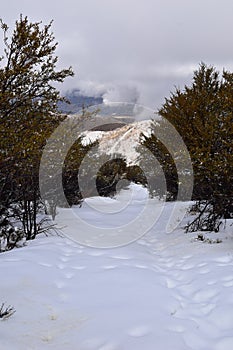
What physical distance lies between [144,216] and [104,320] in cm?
1008

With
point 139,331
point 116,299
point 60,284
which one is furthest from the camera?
point 60,284

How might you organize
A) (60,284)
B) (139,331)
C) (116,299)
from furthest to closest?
(60,284) → (116,299) → (139,331)

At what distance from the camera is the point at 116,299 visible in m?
3.85

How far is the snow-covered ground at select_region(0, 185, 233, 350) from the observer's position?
2.94m

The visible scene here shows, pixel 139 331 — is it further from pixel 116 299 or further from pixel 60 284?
pixel 60 284

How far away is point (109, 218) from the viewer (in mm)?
11734

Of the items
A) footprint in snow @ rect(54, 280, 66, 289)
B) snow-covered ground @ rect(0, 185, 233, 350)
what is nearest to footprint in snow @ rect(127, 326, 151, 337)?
snow-covered ground @ rect(0, 185, 233, 350)

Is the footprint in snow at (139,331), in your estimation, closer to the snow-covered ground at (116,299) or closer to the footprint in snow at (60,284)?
the snow-covered ground at (116,299)

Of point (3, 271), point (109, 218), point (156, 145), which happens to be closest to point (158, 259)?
point (3, 271)

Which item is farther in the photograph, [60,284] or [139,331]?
[60,284]

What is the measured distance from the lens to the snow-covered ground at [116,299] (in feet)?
9.63

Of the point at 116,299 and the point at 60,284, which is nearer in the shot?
the point at 116,299

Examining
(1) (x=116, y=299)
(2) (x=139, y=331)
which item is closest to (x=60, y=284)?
(1) (x=116, y=299)

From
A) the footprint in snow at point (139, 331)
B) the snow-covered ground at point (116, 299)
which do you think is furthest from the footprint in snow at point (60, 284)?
the footprint in snow at point (139, 331)
